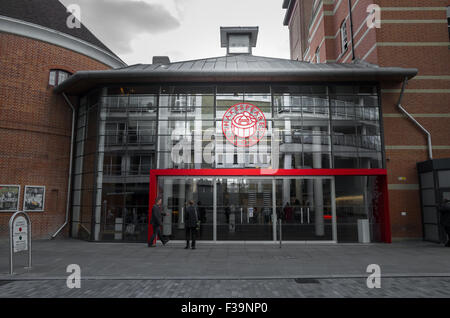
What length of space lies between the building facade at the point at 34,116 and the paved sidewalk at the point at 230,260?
8.59ft

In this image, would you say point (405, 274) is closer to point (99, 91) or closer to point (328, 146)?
point (328, 146)

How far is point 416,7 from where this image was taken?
47.2 feet

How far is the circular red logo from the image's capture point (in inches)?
535

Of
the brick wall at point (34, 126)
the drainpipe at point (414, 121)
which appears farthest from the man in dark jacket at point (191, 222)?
the drainpipe at point (414, 121)

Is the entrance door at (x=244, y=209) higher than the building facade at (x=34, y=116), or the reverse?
the building facade at (x=34, y=116)

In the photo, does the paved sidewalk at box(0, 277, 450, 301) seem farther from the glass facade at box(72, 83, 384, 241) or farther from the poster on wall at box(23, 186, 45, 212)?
the poster on wall at box(23, 186, 45, 212)

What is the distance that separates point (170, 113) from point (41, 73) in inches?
274

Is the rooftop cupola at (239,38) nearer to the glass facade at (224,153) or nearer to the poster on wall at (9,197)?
the glass facade at (224,153)

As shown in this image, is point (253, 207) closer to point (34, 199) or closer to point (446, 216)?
point (446, 216)

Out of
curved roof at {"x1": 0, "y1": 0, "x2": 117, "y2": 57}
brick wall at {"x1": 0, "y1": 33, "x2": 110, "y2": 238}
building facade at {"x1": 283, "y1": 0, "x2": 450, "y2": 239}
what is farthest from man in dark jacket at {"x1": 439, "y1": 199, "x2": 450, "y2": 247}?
curved roof at {"x1": 0, "y1": 0, "x2": 117, "y2": 57}

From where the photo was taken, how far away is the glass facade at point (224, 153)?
42.6 ft

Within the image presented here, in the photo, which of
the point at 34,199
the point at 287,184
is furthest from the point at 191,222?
the point at 34,199

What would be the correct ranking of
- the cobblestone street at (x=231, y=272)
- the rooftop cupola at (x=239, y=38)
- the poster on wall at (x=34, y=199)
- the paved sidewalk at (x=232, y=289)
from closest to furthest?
1. the paved sidewalk at (x=232, y=289)
2. the cobblestone street at (x=231, y=272)
3. the poster on wall at (x=34, y=199)
4. the rooftop cupola at (x=239, y=38)
